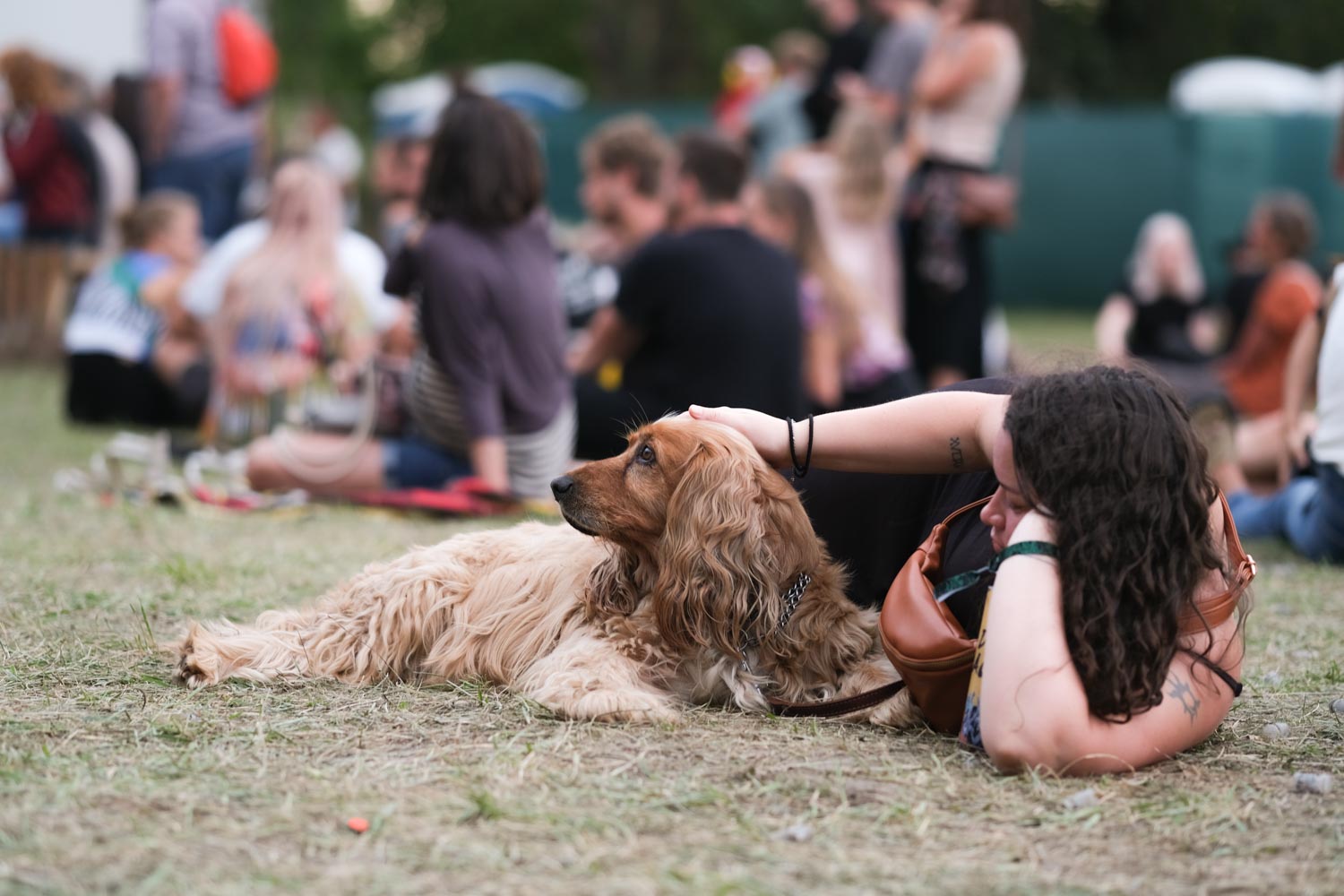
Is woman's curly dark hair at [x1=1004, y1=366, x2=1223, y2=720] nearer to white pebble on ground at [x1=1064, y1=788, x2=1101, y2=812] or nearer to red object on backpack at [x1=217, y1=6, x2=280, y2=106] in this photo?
white pebble on ground at [x1=1064, y1=788, x2=1101, y2=812]

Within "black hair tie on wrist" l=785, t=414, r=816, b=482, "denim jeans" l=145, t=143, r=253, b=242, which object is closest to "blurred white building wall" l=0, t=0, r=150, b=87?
"denim jeans" l=145, t=143, r=253, b=242

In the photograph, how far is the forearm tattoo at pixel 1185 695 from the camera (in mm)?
3592

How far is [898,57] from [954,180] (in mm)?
2340

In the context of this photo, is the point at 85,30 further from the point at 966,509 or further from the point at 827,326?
the point at 966,509

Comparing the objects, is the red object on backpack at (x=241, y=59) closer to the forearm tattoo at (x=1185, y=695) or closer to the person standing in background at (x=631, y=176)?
the person standing in background at (x=631, y=176)

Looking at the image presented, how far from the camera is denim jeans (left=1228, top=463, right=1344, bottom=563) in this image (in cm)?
664

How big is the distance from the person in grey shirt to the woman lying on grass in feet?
28.0

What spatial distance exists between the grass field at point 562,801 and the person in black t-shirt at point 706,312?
3921 millimetres

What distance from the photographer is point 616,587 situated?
405cm

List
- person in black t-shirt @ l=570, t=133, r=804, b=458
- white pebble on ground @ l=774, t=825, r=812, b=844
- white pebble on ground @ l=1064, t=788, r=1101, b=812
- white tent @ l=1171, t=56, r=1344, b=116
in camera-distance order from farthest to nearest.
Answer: white tent @ l=1171, t=56, r=1344, b=116
person in black t-shirt @ l=570, t=133, r=804, b=458
white pebble on ground @ l=1064, t=788, r=1101, b=812
white pebble on ground @ l=774, t=825, r=812, b=844

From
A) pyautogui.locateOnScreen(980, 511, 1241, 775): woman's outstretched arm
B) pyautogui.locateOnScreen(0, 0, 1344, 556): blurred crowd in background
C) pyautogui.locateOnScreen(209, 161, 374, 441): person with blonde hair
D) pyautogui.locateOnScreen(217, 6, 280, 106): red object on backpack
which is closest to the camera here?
pyautogui.locateOnScreen(980, 511, 1241, 775): woman's outstretched arm

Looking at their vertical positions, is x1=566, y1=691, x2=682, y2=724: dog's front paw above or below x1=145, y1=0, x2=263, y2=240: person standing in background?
below

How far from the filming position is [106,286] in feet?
36.6

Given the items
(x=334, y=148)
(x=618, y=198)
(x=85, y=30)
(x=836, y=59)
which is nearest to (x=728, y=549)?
(x=618, y=198)
